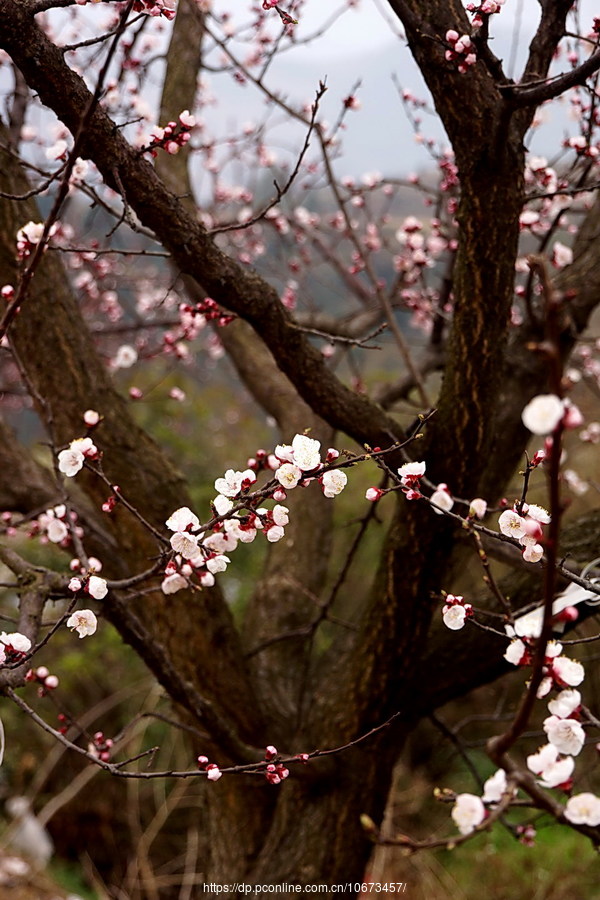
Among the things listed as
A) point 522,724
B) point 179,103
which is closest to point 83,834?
point 179,103

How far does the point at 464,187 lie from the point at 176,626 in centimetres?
144

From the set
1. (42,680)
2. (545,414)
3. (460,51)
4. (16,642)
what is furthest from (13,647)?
(460,51)

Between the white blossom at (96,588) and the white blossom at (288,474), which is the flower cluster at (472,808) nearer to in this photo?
the white blossom at (288,474)

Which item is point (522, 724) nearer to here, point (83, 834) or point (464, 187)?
point (464, 187)

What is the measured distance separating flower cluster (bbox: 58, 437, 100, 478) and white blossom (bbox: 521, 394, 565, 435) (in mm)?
1016

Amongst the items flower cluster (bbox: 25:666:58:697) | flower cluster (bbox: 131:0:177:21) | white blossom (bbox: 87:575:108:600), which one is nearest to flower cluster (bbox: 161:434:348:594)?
white blossom (bbox: 87:575:108:600)

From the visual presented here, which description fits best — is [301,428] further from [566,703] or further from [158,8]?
[566,703]

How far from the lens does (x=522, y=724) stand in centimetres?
75

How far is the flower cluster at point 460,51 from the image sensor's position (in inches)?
54.5

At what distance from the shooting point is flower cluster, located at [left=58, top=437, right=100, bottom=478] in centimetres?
143

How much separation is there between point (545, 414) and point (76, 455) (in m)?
1.07

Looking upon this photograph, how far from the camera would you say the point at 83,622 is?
1.39 meters

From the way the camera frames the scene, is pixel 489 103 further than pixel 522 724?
Yes

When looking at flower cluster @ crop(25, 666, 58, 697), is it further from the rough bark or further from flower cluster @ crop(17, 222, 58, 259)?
flower cluster @ crop(17, 222, 58, 259)
